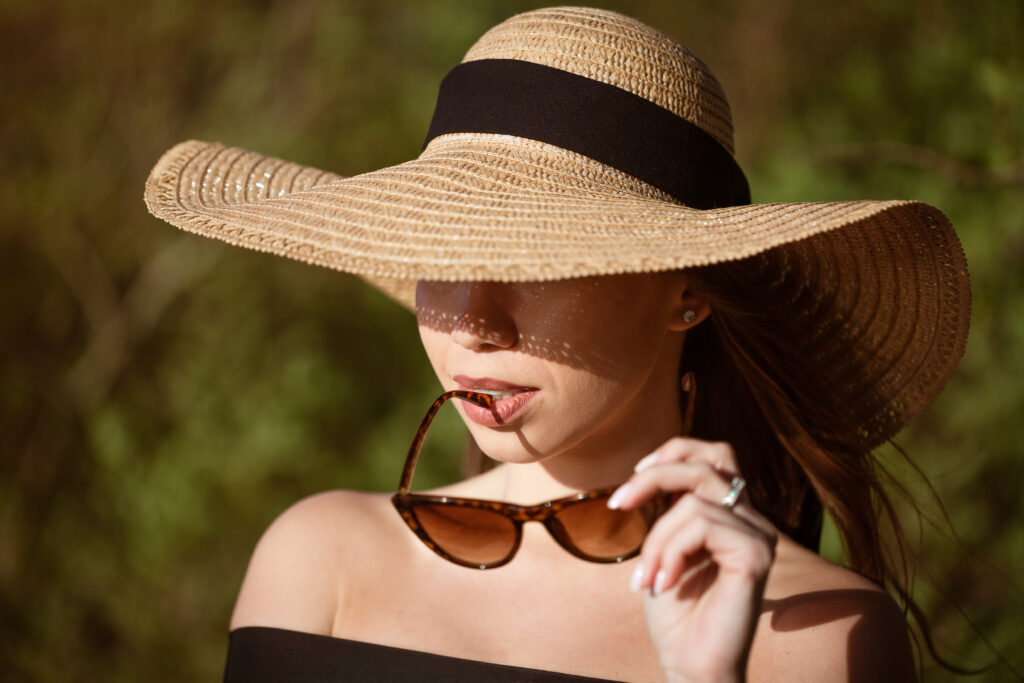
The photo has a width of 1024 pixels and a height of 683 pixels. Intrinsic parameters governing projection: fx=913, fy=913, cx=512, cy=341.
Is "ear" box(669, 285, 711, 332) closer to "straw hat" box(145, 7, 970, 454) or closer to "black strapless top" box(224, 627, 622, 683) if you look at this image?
"straw hat" box(145, 7, 970, 454)

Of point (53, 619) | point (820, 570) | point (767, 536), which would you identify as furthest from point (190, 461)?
point (767, 536)

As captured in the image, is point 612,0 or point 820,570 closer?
point 820,570

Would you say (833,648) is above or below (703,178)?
below

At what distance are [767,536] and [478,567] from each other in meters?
0.52

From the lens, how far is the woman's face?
3.76 feet

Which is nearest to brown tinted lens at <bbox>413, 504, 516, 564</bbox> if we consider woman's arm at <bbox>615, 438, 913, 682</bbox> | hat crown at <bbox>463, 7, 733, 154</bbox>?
woman's arm at <bbox>615, 438, 913, 682</bbox>

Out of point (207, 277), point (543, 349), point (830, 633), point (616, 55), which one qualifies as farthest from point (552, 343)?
point (207, 277)

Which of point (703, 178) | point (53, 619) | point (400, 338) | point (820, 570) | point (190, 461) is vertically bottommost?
point (53, 619)

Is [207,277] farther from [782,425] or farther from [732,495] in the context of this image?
[732,495]

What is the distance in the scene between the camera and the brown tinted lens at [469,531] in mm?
1262

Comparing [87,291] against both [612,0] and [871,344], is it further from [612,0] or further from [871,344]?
[871,344]

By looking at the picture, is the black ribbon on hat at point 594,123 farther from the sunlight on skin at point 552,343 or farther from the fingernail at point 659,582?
the fingernail at point 659,582

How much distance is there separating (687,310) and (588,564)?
419mm

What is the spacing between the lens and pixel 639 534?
1.25 metres
